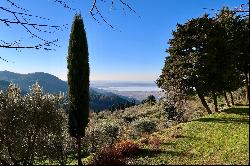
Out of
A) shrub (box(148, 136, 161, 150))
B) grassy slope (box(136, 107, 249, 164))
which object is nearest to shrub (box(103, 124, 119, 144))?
grassy slope (box(136, 107, 249, 164))

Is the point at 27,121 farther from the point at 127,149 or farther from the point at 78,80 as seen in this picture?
the point at 127,149

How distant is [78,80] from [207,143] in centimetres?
1117

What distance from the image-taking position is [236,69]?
47750 millimetres

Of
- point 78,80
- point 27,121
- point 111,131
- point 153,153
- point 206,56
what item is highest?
point 206,56

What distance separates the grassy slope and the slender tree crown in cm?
567

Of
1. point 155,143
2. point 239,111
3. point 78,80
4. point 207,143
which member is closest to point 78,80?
point 78,80

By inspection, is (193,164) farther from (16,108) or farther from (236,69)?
(236,69)

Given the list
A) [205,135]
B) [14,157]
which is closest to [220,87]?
[205,135]

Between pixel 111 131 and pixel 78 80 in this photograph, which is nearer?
pixel 78 80

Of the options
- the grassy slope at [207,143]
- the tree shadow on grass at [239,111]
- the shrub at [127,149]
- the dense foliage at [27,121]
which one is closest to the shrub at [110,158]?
the shrub at [127,149]

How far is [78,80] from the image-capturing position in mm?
28922

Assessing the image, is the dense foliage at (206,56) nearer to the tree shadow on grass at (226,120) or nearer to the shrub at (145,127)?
the tree shadow on grass at (226,120)

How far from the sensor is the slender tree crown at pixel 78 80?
94.9 ft

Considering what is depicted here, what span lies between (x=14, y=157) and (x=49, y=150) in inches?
136
